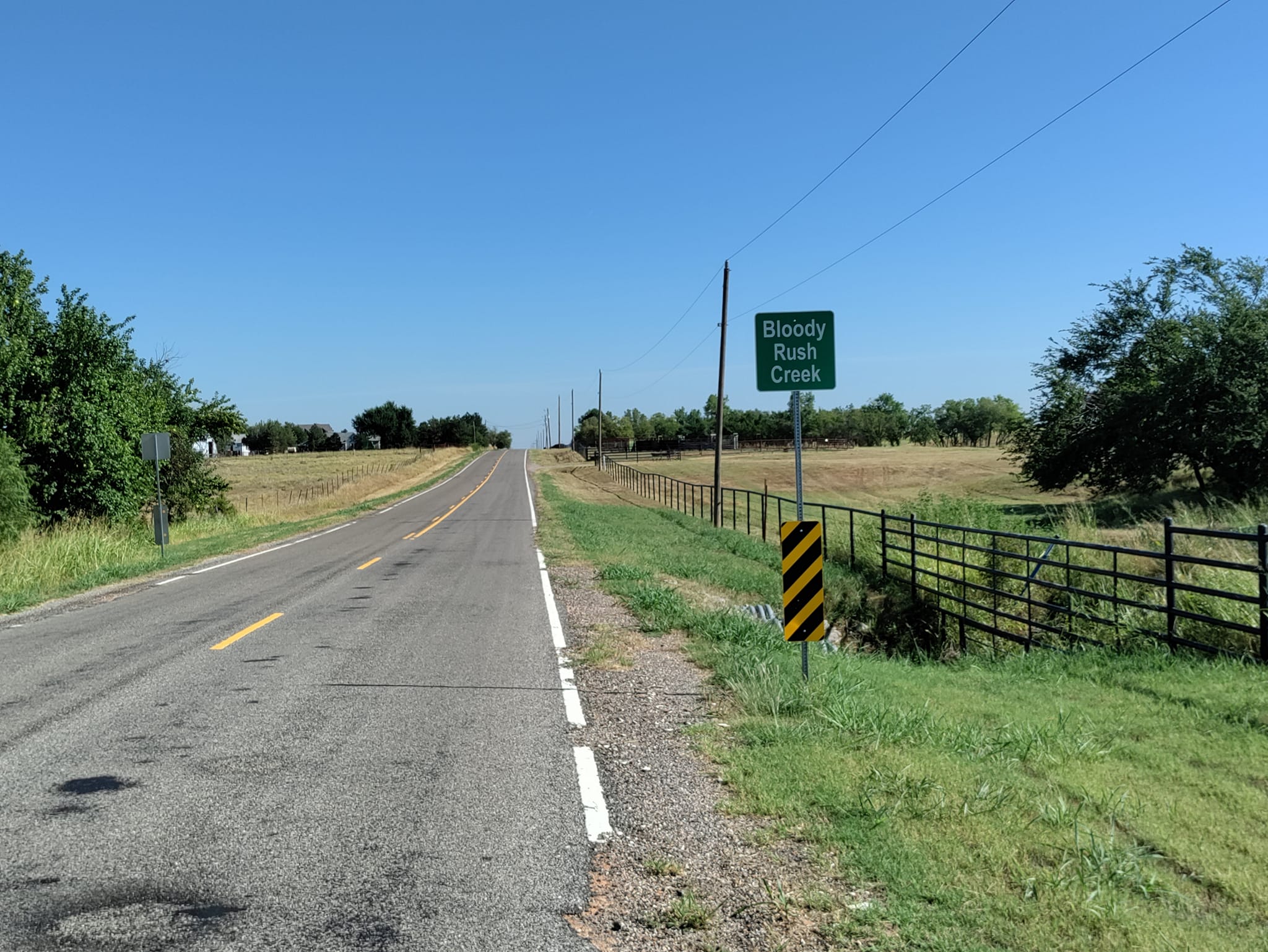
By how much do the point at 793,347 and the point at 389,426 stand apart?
610 ft

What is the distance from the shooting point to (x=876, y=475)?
7856 cm

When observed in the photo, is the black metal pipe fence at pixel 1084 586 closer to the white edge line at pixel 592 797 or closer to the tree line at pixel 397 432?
the white edge line at pixel 592 797

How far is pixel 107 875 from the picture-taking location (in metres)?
4.26

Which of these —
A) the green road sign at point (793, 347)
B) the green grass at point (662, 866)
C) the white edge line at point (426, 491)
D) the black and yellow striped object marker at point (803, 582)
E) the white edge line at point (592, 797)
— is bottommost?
the white edge line at point (426, 491)

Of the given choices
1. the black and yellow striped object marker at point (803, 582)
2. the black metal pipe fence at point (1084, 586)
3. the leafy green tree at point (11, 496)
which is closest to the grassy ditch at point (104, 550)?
the leafy green tree at point (11, 496)

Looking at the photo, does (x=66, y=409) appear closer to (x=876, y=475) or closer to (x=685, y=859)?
(x=685, y=859)

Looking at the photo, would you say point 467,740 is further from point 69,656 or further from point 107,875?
point 69,656

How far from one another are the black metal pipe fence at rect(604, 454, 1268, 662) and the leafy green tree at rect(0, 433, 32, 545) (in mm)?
19599

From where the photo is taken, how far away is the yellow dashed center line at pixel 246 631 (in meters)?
10.0

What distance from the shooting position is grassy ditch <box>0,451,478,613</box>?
16.1m

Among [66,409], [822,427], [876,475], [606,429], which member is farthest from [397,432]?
[66,409]

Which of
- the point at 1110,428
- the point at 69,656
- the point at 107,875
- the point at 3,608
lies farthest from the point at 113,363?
the point at 1110,428

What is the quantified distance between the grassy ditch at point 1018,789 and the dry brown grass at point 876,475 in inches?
1386

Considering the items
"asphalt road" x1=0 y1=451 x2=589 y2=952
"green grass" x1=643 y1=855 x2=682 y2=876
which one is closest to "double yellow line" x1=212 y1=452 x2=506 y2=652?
"asphalt road" x1=0 y1=451 x2=589 y2=952
